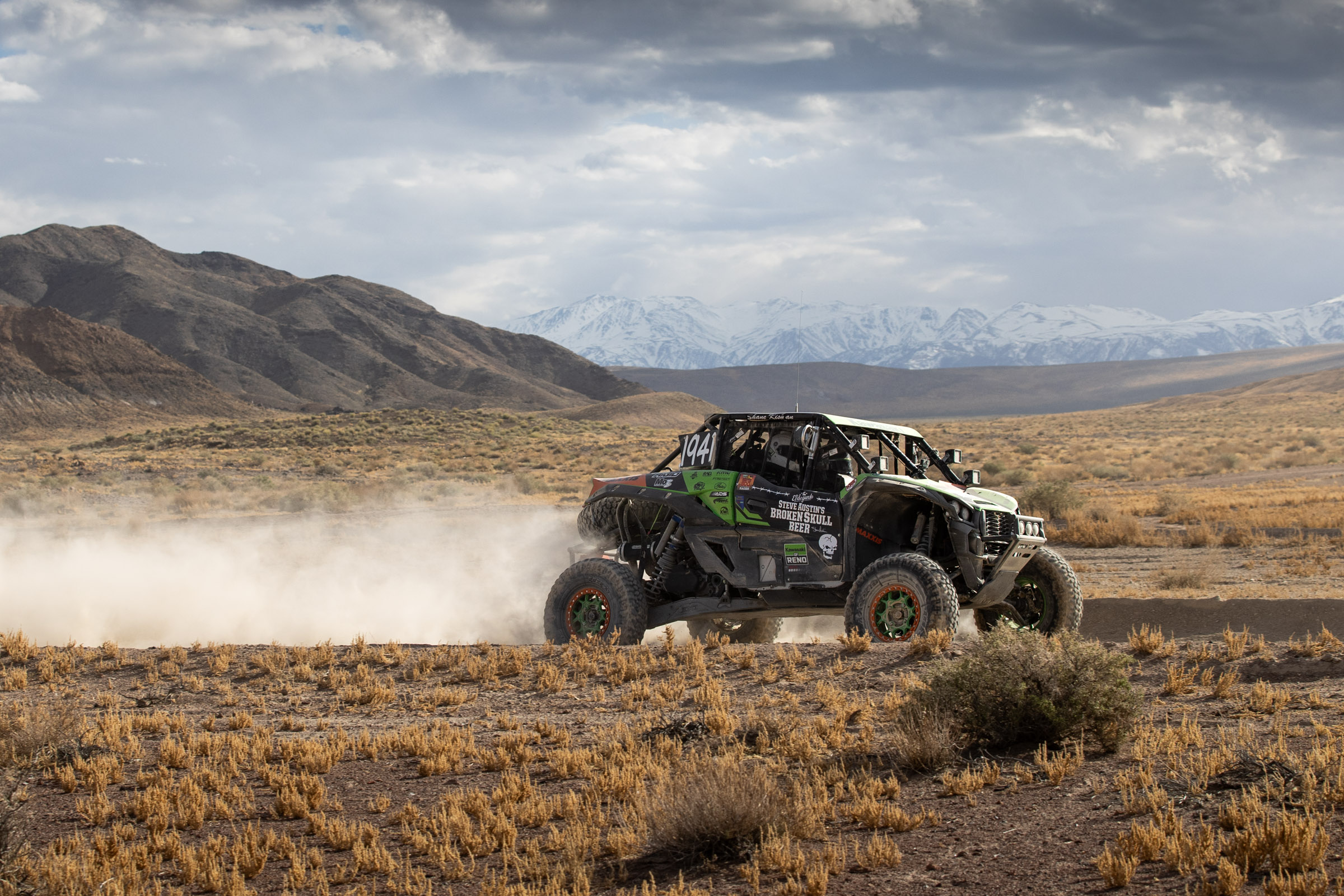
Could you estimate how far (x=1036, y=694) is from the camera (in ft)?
24.3

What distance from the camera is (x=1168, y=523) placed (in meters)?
25.9

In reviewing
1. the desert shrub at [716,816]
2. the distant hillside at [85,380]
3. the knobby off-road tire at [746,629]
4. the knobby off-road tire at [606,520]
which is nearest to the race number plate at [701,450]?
the knobby off-road tire at [606,520]

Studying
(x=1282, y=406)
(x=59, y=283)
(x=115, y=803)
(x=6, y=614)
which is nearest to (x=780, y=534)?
(x=115, y=803)

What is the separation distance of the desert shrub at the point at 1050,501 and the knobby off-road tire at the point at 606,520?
17221 mm

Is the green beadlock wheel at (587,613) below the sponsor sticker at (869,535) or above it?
below

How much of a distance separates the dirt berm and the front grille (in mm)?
3334

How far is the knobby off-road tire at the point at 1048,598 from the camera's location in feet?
38.1

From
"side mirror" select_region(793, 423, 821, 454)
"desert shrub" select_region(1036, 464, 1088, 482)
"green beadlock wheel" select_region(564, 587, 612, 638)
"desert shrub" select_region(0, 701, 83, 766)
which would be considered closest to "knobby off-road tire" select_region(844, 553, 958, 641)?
"side mirror" select_region(793, 423, 821, 454)

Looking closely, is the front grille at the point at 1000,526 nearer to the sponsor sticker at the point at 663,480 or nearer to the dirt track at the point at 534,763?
the dirt track at the point at 534,763

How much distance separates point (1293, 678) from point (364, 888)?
750 centimetres

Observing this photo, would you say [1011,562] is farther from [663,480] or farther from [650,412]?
[650,412]

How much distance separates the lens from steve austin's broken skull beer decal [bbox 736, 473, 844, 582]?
10.8 metres

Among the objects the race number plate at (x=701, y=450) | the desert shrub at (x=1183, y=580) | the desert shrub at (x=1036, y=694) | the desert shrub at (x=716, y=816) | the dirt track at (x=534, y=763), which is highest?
the race number plate at (x=701, y=450)

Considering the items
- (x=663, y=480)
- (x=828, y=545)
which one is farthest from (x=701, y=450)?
(x=828, y=545)
